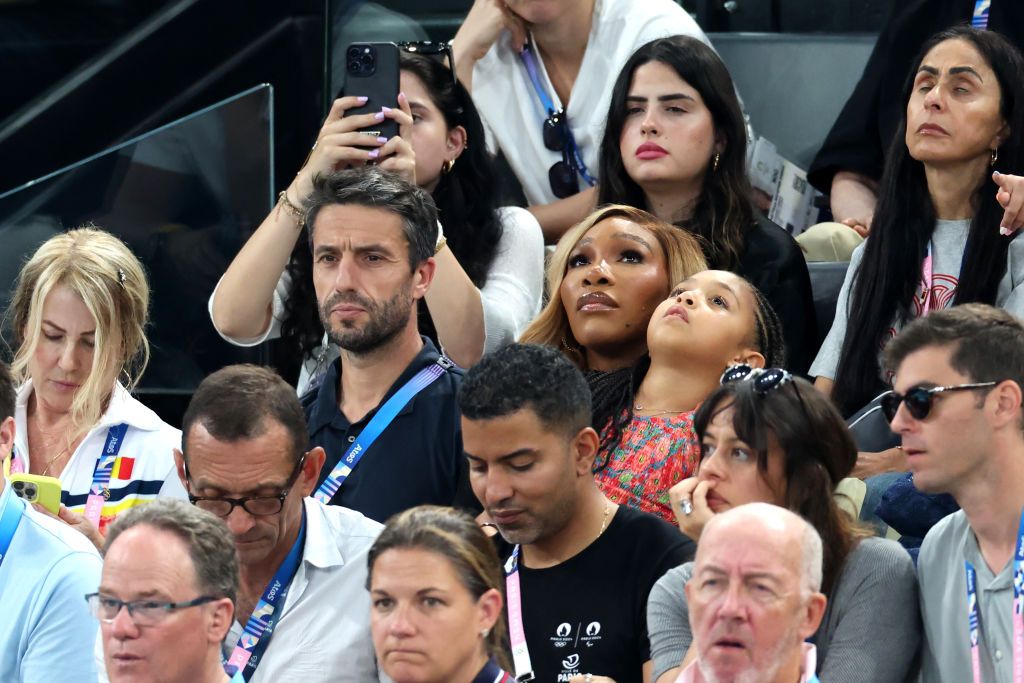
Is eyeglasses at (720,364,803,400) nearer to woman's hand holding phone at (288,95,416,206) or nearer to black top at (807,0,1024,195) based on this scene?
woman's hand holding phone at (288,95,416,206)

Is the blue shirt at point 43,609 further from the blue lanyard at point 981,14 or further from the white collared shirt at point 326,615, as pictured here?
the blue lanyard at point 981,14

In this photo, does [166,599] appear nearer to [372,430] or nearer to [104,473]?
[372,430]

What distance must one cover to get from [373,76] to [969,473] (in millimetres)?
1911

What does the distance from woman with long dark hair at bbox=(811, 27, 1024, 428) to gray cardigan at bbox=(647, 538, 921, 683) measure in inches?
44.5

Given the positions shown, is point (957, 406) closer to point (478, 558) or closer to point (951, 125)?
point (478, 558)

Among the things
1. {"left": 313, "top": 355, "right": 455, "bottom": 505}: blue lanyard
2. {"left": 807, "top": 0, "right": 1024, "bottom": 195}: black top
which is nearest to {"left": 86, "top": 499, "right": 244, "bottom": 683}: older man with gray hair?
{"left": 313, "top": 355, "right": 455, "bottom": 505}: blue lanyard

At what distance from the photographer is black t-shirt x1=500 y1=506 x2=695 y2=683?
11.2 ft

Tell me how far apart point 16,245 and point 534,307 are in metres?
1.67

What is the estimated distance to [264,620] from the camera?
352cm

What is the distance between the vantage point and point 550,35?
5.35 m

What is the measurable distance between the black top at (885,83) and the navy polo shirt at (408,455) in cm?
185

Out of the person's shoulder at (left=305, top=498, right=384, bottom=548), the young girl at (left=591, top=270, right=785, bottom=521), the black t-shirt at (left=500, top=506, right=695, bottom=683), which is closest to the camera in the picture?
the black t-shirt at (left=500, top=506, right=695, bottom=683)

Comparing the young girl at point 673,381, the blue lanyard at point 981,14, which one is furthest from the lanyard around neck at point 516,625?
the blue lanyard at point 981,14

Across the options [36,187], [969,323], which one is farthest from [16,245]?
[969,323]
